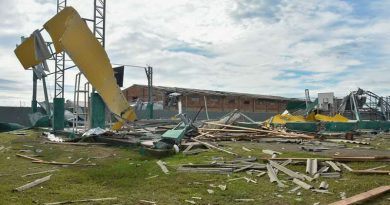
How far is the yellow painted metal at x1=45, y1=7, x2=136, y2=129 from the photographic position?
42.7ft

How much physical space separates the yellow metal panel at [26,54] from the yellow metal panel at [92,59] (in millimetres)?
5077

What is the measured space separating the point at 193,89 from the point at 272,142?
3759cm

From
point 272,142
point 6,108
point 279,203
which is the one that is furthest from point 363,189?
point 6,108

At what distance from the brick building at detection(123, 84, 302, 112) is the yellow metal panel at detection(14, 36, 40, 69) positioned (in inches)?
1012

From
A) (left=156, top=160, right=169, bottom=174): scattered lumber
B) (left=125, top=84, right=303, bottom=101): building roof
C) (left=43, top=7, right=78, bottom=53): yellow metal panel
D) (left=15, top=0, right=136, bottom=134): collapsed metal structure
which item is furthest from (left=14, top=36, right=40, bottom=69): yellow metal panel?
(left=125, top=84, right=303, bottom=101): building roof

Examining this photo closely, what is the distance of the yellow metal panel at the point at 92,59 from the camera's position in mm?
12961

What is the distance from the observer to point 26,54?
1788 cm

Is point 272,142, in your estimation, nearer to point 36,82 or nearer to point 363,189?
point 363,189

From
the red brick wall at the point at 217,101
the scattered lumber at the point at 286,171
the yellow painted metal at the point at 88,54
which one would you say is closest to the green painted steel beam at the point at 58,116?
the yellow painted metal at the point at 88,54

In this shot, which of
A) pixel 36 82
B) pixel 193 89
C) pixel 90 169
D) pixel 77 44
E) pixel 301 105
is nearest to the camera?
pixel 90 169

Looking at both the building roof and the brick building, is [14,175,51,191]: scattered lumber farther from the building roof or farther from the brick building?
the building roof

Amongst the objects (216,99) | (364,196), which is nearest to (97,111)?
(364,196)

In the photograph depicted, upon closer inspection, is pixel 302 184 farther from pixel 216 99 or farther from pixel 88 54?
pixel 216 99

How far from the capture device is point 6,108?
30141 mm
